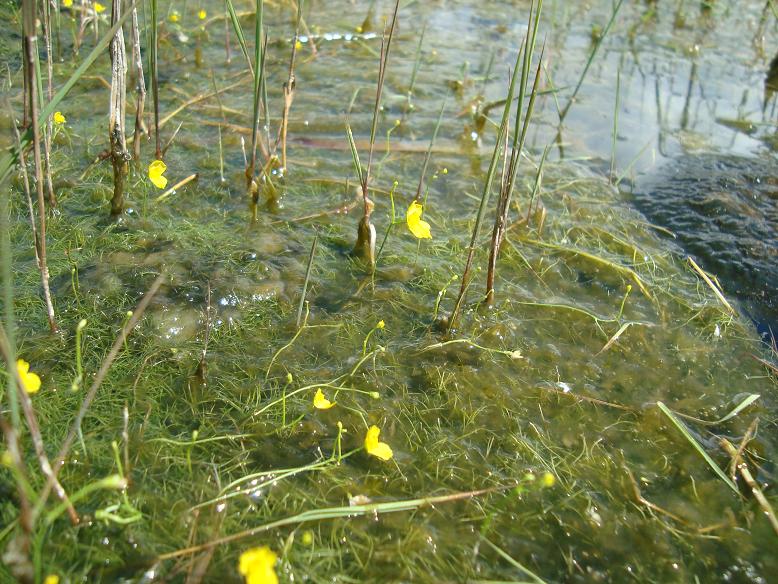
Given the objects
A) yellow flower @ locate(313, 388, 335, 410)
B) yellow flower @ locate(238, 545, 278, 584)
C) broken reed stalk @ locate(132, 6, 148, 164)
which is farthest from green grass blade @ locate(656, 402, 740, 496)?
broken reed stalk @ locate(132, 6, 148, 164)

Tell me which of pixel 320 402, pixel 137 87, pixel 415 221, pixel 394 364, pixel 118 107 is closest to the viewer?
pixel 320 402

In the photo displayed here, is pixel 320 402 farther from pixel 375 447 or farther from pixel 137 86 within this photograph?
pixel 137 86

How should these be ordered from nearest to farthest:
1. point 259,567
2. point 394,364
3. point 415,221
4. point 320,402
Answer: point 259,567
point 320,402
point 394,364
point 415,221

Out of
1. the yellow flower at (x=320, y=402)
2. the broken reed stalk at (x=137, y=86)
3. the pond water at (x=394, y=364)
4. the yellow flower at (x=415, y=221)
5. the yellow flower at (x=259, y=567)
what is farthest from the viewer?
the broken reed stalk at (x=137, y=86)

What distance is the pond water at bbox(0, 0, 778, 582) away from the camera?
5.61ft

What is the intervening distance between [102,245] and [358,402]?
121 centimetres

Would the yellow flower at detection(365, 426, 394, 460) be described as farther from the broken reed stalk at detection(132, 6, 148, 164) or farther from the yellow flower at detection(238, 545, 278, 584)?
the broken reed stalk at detection(132, 6, 148, 164)

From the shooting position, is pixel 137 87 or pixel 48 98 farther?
pixel 137 87

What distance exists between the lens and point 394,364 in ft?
Answer: 7.41

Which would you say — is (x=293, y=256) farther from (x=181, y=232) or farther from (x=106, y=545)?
(x=106, y=545)

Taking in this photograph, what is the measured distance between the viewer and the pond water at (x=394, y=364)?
1709 millimetres

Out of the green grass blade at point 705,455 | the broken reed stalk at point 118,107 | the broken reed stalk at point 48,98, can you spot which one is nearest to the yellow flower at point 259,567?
the green grass blade at point 705,455

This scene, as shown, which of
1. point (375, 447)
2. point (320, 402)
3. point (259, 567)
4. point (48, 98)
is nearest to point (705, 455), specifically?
point (375, 447)

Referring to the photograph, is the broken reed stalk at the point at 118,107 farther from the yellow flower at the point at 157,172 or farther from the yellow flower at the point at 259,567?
the yellow flower at the point at 259,567
